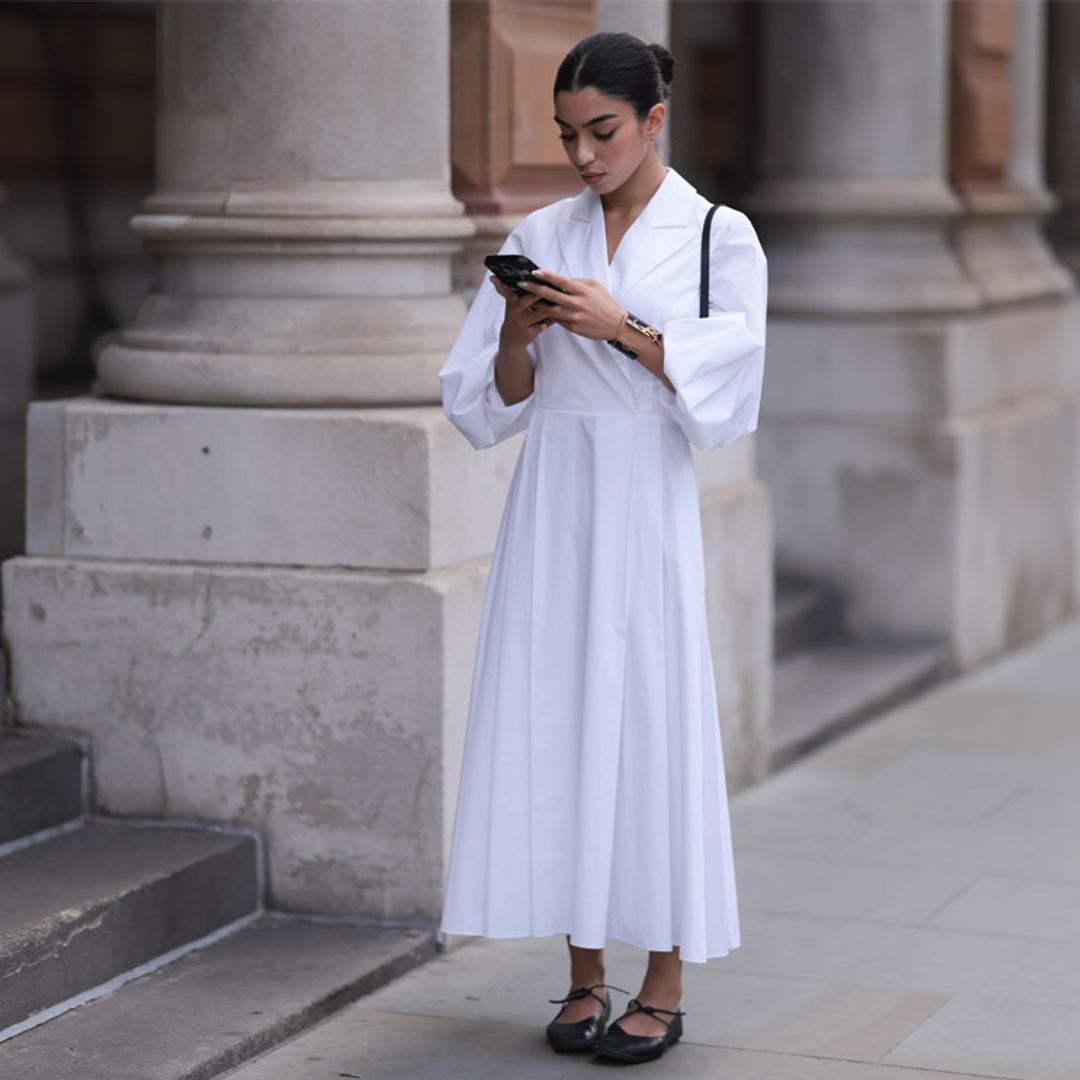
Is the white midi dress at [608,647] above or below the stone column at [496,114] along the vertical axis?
below

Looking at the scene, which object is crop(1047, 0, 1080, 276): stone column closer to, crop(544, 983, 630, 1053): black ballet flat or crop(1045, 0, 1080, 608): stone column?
crop(1045, 0, 1080, 608): stone column

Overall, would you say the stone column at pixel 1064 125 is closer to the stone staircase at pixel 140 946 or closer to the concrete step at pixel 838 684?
the concrete step at pixel 838 684

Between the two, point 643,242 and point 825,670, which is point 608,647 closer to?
point 643,242

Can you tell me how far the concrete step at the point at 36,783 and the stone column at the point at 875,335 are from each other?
13.4ft

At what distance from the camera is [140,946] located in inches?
208

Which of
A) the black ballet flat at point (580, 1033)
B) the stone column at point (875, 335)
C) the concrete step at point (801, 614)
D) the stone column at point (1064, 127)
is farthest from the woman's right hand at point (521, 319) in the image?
the stone column at point (1064, 127)

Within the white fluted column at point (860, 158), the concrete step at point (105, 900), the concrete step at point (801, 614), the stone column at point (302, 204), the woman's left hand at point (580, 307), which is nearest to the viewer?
the woman's left hand at point (580, 307)

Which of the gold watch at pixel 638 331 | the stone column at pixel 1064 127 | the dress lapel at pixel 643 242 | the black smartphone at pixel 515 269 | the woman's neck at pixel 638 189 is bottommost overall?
the gold watch at pixel 638 331

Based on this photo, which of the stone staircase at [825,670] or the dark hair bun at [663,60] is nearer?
the dark hair bun at [663,60]

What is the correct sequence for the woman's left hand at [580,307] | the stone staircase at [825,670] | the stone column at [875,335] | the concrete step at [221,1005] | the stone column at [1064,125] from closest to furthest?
1. the woman's left hand at [580,307]
2. the concrete step at [221,1005]
3. the stone staircase at [825,670]
4. the stone column at [875,335]
5. the stone column at [1064,125]

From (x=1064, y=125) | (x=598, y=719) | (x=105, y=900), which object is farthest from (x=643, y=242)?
(x=1064, y=125)

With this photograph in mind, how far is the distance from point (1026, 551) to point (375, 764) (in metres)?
5.12

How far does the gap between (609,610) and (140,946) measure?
1366mm

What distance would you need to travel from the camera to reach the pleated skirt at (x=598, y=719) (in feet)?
15.3
